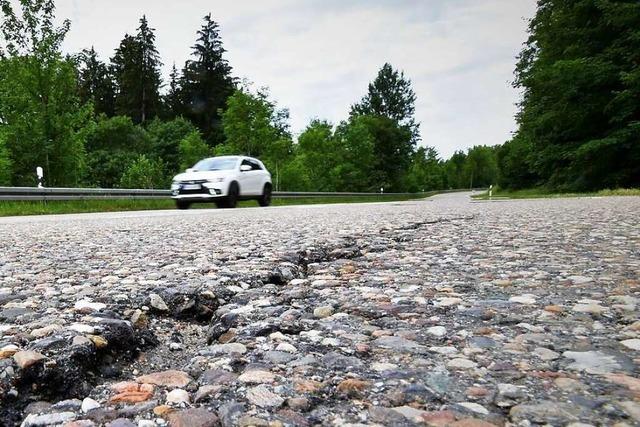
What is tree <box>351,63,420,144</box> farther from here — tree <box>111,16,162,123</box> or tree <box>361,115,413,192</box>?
tree <box>111,16,162,123</box>

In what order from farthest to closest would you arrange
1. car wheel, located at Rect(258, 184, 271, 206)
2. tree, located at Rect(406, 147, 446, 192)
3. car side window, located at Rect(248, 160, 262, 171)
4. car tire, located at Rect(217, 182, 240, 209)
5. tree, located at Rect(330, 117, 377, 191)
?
tree, located at Rect(406, 147, 446, 192) < tree, located at Rect(330, 117, 377, 191) < car wheel, located at Rect(258, 184, 271, 206) < car side window, located at Rect(248, 160, 262, 171) < car tire, located at Rect(217, 182, 240, 209)

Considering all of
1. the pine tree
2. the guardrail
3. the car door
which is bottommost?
the guardrail

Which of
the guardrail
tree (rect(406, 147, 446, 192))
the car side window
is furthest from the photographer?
tree (rect(406, 147, 446, 192))

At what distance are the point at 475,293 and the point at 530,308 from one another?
305mm

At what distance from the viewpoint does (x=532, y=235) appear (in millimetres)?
4305

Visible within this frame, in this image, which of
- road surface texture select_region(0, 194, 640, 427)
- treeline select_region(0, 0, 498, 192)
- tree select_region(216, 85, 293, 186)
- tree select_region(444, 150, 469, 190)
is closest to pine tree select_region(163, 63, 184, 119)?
treeline select_region(0, 0, 498, 192)

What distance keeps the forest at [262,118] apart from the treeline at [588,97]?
0.26 feet

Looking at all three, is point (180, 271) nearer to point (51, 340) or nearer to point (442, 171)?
point (51, 340)

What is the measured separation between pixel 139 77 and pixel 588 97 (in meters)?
56.0

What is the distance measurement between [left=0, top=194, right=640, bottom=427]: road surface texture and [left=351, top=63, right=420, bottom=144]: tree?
7423 centimetres

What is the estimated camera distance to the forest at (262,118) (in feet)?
57.5

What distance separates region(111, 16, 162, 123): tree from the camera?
63094 millimetres

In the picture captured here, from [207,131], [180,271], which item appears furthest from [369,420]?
[207,131]

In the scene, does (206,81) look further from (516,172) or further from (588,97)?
(588,97)
